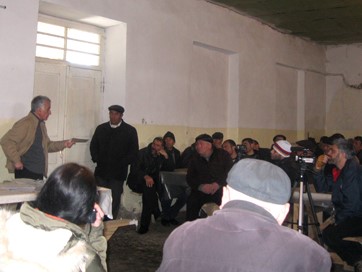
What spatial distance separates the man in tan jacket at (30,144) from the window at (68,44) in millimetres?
1272

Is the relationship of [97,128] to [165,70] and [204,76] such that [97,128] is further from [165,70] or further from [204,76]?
[204,76]

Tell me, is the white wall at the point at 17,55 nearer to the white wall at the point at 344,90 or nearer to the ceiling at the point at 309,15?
the ceiling at the point at 309,15

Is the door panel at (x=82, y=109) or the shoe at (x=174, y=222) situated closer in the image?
the door panel at (x=82, y=109)

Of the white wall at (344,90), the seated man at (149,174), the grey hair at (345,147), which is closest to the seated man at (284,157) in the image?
the grey hair at (345,147)

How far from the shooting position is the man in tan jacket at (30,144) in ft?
13.6

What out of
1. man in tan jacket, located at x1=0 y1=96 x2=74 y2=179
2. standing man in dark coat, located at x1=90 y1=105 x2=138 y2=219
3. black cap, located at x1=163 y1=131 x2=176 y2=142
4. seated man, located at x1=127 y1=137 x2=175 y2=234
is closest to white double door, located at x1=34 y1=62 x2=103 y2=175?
standing man in dark coat, located at x1=90 y1=105 x2=138 y2=219

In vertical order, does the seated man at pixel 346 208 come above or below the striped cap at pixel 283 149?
below

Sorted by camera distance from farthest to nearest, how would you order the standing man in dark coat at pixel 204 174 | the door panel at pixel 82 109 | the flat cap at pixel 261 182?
the door panel at pixel 82 109 < the standing man in dark coat at pixel 204 174 < the flat cap at pixel 261 182

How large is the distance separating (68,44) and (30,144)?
1.87m

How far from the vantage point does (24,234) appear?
4.94ft

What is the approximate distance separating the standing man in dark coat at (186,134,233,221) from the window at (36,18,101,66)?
6.46 ft

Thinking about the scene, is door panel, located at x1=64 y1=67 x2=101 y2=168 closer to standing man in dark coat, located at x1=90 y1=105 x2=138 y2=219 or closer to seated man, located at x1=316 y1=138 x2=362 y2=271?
standing man in dark coat, located at x1=90 y1=105 x2=138 y2=219

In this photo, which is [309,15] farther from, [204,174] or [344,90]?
[204,174]

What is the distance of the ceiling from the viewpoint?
7184 mm
